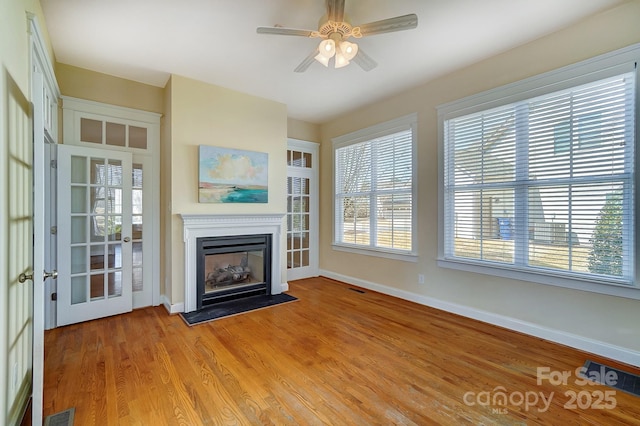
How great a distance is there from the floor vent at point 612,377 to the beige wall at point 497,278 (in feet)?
0.82

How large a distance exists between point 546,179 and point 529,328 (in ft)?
4.92

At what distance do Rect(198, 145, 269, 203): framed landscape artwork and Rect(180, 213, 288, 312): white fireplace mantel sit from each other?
0.24m

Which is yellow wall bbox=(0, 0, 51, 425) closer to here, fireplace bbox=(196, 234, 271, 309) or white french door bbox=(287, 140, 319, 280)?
fireplace bbox=(196, 234, 271, 309)

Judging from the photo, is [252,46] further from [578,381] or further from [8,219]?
[578,381]

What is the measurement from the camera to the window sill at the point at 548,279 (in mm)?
2396

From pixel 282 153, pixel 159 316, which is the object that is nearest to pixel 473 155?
pixel 282 153

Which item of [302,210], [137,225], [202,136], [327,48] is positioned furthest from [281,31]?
[302,210]

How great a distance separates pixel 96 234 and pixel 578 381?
4812mm

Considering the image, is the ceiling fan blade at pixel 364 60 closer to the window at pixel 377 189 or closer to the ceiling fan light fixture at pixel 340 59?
the ceiling fan light fixture at pixel 340 59

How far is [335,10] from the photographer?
6.98 feet

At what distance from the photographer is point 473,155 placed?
3.34m

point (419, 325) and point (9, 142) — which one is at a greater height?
point (9, 142)

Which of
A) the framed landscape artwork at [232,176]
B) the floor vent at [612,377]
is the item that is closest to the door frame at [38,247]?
the framed landscape artwork at [232,176]

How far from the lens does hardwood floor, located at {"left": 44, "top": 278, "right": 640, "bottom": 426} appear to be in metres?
1.82
